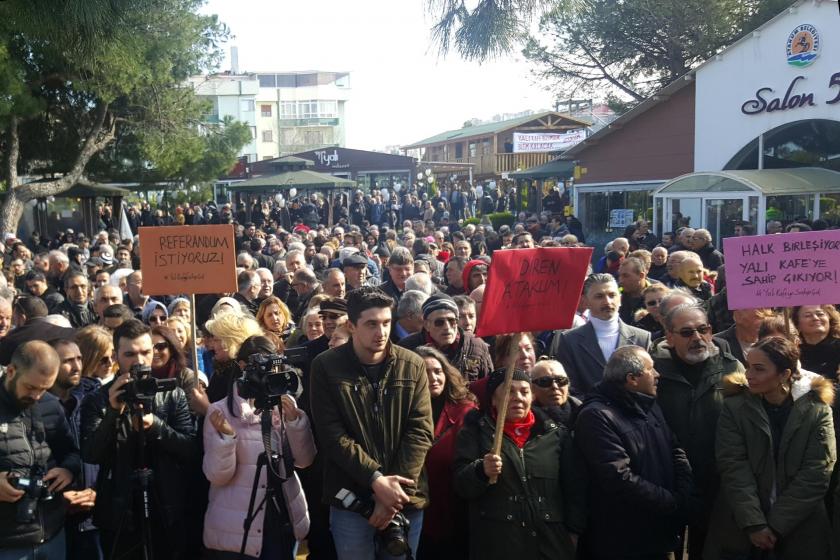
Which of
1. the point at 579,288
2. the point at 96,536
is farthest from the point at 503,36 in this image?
the point at 96,536

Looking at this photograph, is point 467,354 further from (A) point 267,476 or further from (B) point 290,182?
(B) point 290,182

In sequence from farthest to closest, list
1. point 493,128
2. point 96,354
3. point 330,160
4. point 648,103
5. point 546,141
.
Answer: point 493,128 < point 546,141 < point 330,160 < point 648,103 < point 96,354

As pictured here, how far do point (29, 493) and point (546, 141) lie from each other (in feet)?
138

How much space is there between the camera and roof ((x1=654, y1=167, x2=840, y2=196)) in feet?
62.6

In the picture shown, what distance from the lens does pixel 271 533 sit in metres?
4.29

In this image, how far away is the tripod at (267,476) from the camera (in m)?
3.95

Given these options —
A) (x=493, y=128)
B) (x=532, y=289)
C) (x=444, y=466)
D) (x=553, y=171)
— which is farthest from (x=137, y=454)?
(x=493, y=128)

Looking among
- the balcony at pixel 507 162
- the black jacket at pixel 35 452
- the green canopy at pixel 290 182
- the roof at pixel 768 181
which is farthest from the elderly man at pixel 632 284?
the balcony at pixel 507 162

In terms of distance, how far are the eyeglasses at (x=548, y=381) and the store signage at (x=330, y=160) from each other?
37661 mm

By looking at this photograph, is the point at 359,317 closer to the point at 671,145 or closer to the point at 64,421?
the point at 64,421

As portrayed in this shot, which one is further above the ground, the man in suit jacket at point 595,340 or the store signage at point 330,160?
the store signage at point 330,160

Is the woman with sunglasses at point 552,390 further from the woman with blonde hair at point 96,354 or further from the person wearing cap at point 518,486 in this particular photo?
the woman with blonde hair at point 96,354

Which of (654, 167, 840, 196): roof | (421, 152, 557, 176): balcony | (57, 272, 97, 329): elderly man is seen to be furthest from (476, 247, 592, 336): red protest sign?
(421, 152, 557, 176): balcony

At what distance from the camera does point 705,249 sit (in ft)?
34.8
